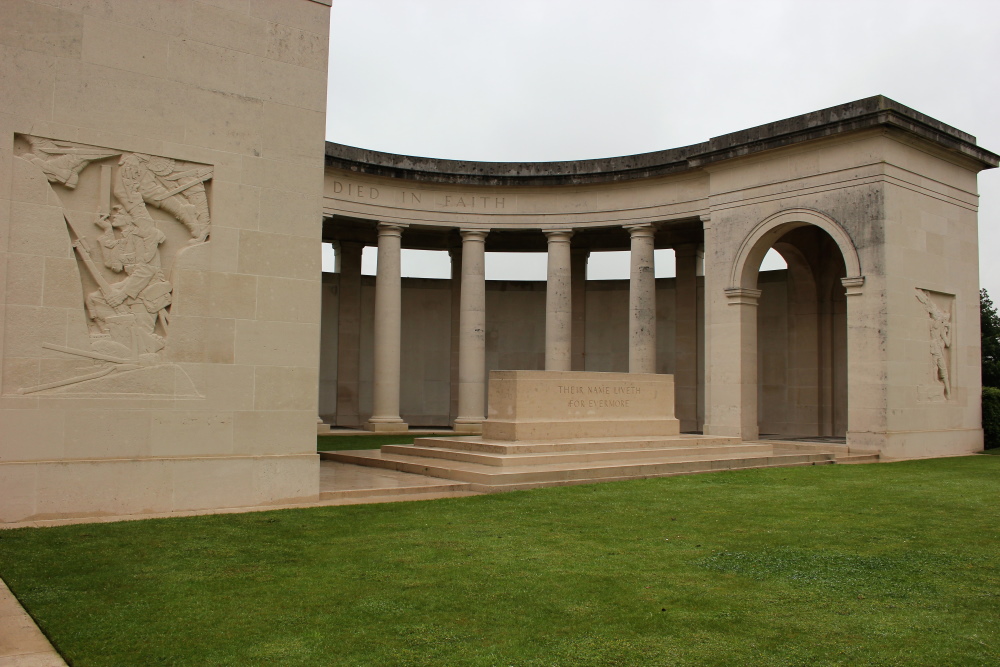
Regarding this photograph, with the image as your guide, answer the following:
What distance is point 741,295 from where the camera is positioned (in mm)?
29312

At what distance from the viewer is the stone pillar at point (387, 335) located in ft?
113

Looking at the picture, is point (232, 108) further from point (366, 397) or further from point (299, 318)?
point (366, 397)

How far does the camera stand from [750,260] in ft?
96.9

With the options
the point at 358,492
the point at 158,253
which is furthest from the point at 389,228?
the point at 158,253

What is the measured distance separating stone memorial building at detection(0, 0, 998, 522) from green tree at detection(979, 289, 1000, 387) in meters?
24.0

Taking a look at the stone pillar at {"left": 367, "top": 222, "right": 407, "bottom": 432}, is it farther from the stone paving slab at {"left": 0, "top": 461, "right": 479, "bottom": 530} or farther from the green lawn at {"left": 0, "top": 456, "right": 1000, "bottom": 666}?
the green lawn at {"left": 0, "top": 456, "right": 1000, "bottom": 666}

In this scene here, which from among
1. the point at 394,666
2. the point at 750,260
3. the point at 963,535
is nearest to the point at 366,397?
the point at 750,260

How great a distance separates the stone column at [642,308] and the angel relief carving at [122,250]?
21457 mm

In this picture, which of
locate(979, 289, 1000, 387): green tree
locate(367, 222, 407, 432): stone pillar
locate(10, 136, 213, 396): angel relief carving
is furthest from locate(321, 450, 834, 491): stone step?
locate(979, 289, 1000, 387): green tree

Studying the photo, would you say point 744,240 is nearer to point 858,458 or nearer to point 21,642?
point 858,458

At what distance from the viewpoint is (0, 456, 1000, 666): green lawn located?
715 centimetres

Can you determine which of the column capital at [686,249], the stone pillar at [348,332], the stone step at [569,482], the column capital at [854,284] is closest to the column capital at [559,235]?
the column capital at [686,249]

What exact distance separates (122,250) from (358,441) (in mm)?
17411

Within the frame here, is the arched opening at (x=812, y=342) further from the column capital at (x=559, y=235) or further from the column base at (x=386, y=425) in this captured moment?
the column base at (x=386, y=425)
